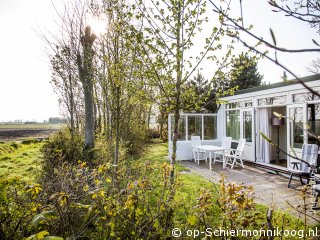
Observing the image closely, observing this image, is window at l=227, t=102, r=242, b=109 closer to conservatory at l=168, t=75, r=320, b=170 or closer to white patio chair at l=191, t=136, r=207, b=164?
conservatory at l=168, t=75, r=320, b=170

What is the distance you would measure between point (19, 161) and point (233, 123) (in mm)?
10442

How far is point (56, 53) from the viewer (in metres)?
9.17

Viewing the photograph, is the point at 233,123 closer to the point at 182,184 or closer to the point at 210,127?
the point at 210,127

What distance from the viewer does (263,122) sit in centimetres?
989

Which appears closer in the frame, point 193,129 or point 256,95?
point 256,95

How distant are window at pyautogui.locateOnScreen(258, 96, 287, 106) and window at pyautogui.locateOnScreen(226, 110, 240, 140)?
1601 mm

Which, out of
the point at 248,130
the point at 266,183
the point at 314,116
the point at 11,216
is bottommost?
the point at 266,183

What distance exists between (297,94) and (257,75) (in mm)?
17811

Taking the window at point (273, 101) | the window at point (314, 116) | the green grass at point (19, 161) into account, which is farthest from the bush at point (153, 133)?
the window at point (314, 116)

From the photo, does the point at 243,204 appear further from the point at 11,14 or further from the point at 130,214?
the point at 11,14

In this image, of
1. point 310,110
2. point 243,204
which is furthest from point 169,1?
point 310,110

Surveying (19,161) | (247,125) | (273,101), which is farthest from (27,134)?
(273,101)

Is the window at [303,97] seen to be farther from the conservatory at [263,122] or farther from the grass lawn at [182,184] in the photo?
the grass lawn at [182,184]

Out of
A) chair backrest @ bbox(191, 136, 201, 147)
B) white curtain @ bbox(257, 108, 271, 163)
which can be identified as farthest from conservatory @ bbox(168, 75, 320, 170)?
chair backrest @ bbox(191, 136, 201, 147)
